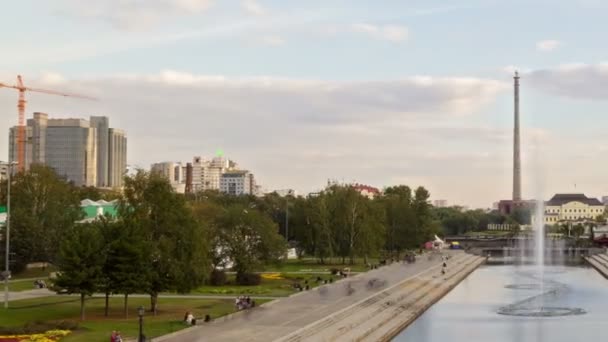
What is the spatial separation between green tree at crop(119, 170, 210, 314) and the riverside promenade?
4624 mm

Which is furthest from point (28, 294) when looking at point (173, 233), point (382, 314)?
point (382, 314)

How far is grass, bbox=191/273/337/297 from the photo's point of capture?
223ft

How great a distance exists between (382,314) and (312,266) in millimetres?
48343

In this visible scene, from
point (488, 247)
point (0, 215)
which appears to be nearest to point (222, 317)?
point (0, 215)

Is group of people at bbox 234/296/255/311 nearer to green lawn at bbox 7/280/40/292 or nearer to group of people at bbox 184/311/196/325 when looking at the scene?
group of people at bbox 184/311/196/325

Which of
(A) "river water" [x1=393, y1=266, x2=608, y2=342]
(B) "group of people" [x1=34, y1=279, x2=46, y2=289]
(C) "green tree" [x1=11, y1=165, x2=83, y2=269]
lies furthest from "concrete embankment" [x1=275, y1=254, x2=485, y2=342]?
(C) "green tree" [x1=11, y1=165, x2=83, y2=269]

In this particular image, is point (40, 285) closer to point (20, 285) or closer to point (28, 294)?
point (20, 285)

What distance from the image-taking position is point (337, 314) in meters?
51.9

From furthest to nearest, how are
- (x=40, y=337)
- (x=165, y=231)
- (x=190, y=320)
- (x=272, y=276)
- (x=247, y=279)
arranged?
(x=272, y=276) < (x=247, y=279) < (x=165, y=231) < (x=190, y=320) < (x=40, y=337)

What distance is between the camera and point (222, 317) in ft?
168

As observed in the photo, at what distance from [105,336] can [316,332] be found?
35.4 ft

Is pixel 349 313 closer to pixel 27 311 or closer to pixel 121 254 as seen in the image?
pixel 121 254

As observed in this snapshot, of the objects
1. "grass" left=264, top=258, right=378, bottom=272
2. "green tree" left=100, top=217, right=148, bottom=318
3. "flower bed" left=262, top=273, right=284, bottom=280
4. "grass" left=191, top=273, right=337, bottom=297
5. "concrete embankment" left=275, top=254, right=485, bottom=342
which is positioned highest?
"green tree" left=100, top=217, right=148, bottom=318

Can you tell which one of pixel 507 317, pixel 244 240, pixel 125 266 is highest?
pixel 244 240
